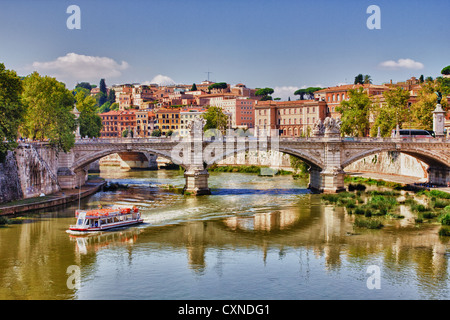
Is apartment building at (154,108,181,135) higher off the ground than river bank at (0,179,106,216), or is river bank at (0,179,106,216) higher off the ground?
apartment building at (154,108,181,135)

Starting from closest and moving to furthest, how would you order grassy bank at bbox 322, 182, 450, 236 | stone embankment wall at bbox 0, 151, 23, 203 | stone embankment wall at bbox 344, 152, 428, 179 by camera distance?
grassy bank at bbox 322, 182, 450, 236, stone embankment wall at bbox 0, 151, 23, 203, stone embankment wall at bbox 344, 152, 428, 179

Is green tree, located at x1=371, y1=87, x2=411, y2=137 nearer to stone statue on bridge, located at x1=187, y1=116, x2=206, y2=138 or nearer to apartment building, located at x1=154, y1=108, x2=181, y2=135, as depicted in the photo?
stone statue on bridge, located at x1=187, y1=116, x2=206, y2=138

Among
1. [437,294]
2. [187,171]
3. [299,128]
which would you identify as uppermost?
[299,128]

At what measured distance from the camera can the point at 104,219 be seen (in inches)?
1276

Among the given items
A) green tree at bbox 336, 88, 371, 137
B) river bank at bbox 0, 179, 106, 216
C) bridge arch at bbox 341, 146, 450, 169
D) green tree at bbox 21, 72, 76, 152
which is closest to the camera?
river bank at bbox 0, 179, 106, 216

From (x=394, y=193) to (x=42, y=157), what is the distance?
95.0 ft

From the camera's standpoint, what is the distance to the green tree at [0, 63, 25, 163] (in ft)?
121

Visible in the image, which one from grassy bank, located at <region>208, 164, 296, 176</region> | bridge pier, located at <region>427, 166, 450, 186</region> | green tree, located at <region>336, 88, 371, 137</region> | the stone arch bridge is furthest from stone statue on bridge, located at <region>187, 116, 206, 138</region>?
green tree, located at <region>336, 88, 371, 137</region>

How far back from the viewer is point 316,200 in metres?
44.2

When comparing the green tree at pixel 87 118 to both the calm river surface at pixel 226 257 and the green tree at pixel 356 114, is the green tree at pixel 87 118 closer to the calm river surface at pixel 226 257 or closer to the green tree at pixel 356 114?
the calm river surface at pixel 226 257

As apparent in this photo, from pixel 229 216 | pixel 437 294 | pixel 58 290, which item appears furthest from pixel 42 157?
pixel 437 294

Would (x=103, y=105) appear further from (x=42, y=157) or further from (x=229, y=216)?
(x=229, y=216)

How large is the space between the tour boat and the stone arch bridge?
41.1ft

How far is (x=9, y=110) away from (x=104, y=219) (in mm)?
11519
